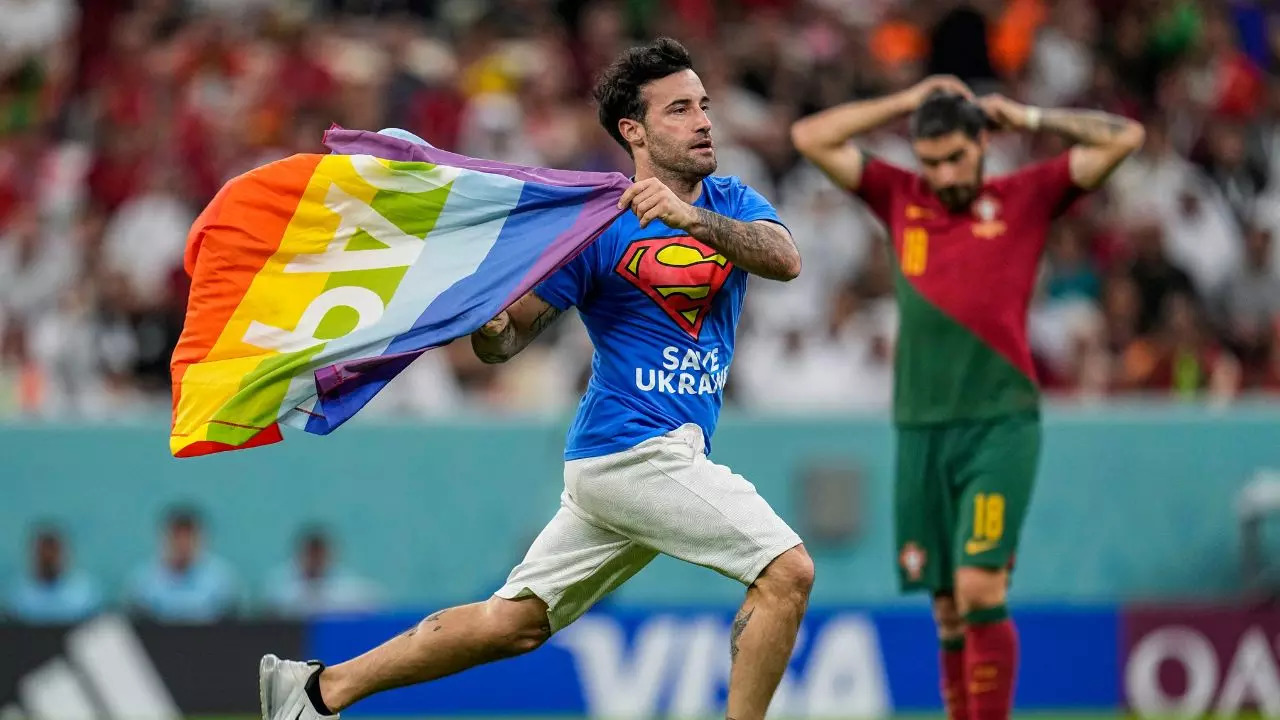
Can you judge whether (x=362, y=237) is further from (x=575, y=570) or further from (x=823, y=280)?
(x=823, y=280)

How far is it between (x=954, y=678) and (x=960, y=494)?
0.82 meters

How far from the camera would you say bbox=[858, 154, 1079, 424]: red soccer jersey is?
355 inches

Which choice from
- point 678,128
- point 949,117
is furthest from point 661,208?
point 949,117

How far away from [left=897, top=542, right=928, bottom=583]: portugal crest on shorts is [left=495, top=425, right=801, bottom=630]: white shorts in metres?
Answer: 2.19

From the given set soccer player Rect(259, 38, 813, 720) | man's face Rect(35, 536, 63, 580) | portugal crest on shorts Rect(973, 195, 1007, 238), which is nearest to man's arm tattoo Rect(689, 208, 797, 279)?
soccer player Rect(259, 38, 813, 720)

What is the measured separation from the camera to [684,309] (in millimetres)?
7105

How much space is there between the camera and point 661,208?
6656 millimetres

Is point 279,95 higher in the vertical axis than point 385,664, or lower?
higher

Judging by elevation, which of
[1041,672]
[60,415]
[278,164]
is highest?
[278,164]

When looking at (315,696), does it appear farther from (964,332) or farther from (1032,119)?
(1032,119)

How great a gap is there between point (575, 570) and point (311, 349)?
122 centimetres

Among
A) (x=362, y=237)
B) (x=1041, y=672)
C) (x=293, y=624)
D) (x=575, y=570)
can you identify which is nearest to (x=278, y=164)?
(x=362, y=237)

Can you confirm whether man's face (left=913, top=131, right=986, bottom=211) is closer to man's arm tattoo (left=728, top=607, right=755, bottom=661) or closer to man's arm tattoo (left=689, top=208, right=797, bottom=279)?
man's arm tattoo (left=689, top=208, right=797, bottom=279)

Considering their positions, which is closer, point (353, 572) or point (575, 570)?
point (575, 570)
